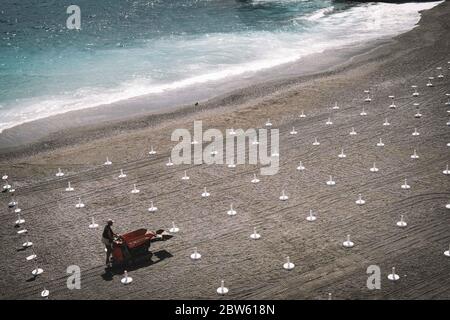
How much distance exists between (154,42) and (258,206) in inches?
1476

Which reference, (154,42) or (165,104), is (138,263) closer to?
(165,104)

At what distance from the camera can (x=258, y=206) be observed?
61.0 feet

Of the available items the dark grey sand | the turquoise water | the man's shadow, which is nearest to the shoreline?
the dark grey sand

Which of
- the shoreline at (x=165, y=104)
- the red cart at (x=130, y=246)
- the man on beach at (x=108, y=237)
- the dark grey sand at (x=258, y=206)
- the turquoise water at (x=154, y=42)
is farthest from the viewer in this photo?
the turquoise water at (x=154, y=42)

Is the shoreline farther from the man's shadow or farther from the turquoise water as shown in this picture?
the man's shadow

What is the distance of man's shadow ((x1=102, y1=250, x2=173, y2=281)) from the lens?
1511 cm

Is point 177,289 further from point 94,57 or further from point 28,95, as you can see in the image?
point 94,57

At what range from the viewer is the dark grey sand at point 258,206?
1455 centimetres

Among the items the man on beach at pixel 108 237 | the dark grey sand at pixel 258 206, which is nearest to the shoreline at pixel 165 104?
the dark grey sand at pixel 258 206

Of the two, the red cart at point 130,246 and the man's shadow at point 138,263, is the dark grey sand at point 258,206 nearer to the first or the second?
the man's shadow at point 138,263

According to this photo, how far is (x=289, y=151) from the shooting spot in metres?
23.1

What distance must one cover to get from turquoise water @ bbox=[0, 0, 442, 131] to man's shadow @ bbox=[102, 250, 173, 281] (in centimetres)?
1789

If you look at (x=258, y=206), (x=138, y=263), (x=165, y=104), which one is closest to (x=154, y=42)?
(x=165, y=104)

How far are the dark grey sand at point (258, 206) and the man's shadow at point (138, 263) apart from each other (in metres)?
0.09
